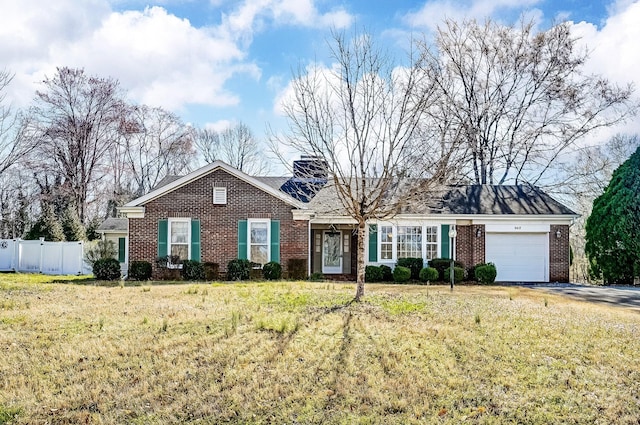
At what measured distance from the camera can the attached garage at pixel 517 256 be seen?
20.2 m

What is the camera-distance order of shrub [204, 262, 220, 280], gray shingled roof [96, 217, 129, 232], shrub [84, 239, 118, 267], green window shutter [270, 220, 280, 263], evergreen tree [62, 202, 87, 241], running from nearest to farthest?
1. shrub [204, 262, 220, 280]
2. green window shutter [270, 220, 280, 263]
3. shrub [84, 239, 118, 267]
4. gray shingled roof [96, 217, 129, 232]
5. evergreen tree [62, 202, 87, 241]

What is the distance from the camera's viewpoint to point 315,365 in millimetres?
6469

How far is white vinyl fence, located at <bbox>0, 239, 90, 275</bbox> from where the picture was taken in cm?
2245

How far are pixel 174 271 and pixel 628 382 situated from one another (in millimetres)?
15213

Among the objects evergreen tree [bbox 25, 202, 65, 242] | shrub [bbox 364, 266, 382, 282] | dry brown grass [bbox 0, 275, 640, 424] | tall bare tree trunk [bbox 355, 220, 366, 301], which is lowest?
dry brown grass [bbox 0, 275, 640, 424]

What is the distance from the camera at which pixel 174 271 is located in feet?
60.2

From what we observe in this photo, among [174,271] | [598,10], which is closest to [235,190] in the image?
[174,271]

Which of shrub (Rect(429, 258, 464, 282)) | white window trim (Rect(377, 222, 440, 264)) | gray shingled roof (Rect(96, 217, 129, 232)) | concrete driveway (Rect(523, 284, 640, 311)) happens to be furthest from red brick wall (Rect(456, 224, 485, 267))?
gray shingled roof (Rect(96, 217, 129, 232))

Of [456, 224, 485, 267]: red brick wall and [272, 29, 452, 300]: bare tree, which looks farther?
[456, 224, 485, 267]: red brick wall

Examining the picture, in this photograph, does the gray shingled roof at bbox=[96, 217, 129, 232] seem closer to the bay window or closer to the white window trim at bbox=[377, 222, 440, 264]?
the bay window

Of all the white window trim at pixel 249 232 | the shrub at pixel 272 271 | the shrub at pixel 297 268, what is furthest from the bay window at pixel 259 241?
the shrub at pixel 297 268

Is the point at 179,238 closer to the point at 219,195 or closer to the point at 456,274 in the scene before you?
the point at 219,195

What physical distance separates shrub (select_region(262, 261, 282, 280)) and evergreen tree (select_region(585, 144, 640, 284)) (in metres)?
13.0

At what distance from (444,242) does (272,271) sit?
273 inches
